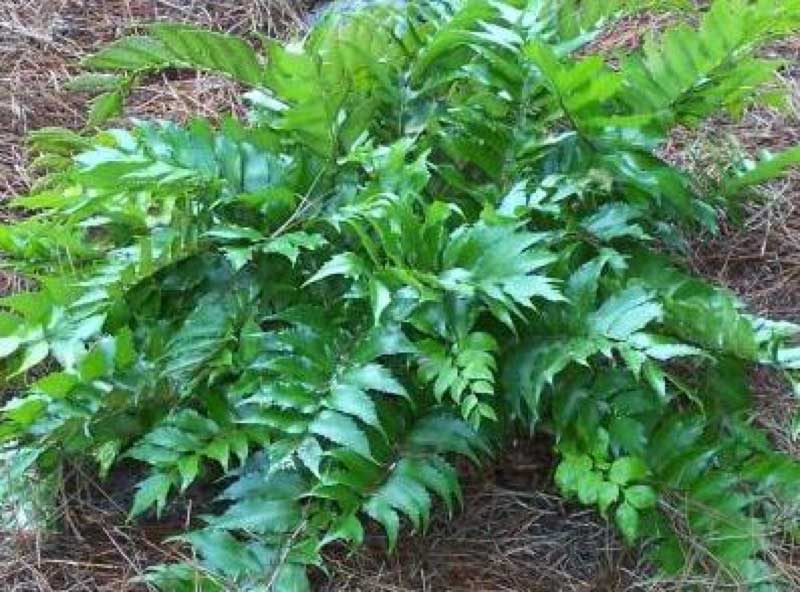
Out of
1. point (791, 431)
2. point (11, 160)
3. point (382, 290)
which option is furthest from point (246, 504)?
point (11, 160)

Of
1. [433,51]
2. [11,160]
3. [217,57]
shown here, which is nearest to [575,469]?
[433,51]

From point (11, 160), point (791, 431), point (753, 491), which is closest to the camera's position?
point (753, 491)

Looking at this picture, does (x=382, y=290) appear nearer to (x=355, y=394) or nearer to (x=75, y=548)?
(x=355, y=394)

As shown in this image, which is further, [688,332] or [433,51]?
[433,51]

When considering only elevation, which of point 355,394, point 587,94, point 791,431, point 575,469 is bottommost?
point 791,431

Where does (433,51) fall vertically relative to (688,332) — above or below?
above

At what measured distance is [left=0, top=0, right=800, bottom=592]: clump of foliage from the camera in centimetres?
218

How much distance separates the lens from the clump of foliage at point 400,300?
218 centimetres

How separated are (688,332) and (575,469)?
1.15 ft

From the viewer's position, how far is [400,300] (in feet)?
7.40

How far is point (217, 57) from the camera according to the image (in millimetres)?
2639

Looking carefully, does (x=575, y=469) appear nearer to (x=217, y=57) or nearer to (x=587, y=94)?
(x=587, y=94)

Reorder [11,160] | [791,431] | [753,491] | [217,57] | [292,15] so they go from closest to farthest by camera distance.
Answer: [753,491], [791,431], [217,57], [11,160], [292,15]

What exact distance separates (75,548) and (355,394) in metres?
0.65
